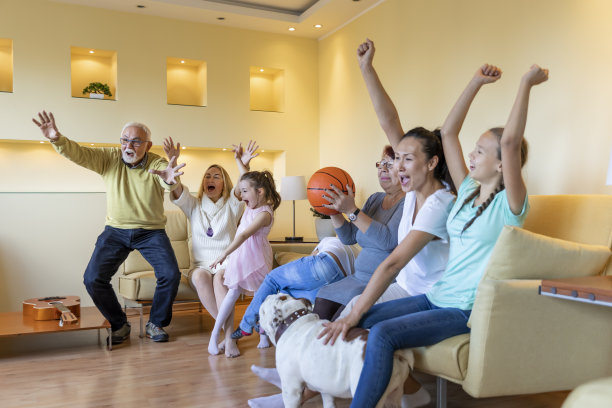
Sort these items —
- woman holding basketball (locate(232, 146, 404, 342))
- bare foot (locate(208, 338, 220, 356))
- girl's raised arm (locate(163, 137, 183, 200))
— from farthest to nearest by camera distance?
1. girl's raised arm (locate(163, 137, 183, 200))
2. bare foot (locate(208, 338, 220, 356))
3. woman holding basketball (locate(232, 146, 404, 342))

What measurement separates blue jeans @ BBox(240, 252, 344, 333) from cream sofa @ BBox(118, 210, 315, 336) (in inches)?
52.4

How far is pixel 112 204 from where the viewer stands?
399 centimetres

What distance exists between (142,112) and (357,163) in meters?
2.26

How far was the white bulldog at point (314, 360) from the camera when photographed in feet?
6.57

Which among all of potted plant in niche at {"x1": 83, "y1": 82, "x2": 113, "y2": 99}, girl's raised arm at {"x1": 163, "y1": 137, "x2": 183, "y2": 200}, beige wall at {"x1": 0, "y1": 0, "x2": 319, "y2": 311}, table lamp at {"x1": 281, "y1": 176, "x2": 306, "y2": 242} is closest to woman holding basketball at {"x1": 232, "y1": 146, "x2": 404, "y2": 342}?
girl's raised arm at {"x1": 163, "y1": 137, "x2": 183, "y2": 200}

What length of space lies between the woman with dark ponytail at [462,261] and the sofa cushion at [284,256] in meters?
2.44

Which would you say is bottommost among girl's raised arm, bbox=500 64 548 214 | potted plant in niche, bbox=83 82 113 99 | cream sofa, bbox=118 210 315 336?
cream sofa, bbox=118 210 315 336

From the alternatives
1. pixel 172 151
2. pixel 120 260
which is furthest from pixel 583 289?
pixel 120 260

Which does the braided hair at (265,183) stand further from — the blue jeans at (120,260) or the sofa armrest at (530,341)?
the sofa armrest at (530,341)

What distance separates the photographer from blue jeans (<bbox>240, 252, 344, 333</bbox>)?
3033 millimetres

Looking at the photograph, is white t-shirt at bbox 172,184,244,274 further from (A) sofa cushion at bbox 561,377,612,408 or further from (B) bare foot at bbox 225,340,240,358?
(A) sofa cushion at bbox 561,377,612,408

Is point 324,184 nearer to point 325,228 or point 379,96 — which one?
point 379,96

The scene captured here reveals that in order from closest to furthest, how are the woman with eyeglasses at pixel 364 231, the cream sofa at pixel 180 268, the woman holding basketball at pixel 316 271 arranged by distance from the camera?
the woman with eyeglasses at pixel 364 231 < the woman holding basketball at pixel 316 271 < the cream sofa at pixel 180 268

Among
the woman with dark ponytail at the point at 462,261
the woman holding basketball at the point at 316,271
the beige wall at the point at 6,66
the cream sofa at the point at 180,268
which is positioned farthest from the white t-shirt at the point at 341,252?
the beige wall at the point at 6,66
